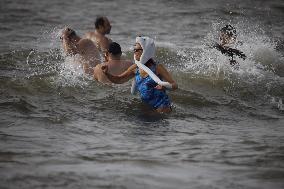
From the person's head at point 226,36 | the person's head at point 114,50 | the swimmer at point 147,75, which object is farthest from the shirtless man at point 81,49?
the person's head at point 226,36

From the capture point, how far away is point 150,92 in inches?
315

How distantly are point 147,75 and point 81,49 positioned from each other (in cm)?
233

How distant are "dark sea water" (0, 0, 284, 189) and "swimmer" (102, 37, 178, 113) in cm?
21

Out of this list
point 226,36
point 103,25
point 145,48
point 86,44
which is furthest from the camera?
point 226,36

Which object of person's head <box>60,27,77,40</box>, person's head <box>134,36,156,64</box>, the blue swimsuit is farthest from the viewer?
person's head <box>60,27,77,40</box>

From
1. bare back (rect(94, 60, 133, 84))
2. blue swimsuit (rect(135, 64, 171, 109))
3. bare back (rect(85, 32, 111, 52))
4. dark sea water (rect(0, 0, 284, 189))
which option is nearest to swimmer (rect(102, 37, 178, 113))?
blue swimsuit (rect(135, 64, 171, 109))

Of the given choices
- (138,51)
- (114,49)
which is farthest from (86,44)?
(138,51)

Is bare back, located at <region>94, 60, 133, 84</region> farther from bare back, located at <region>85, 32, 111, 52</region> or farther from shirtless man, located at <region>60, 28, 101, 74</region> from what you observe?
bare back, located at <region>85, 32, 111, 52</region>

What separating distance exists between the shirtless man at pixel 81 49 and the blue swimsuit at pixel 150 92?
2104 mm

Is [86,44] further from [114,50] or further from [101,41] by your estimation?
[114,50]

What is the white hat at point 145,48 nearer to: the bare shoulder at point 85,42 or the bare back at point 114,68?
the bare back at point 114,68

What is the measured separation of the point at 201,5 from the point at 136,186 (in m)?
15.0

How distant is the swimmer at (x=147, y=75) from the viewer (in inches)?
300

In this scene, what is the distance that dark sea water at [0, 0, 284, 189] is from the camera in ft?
19.1
